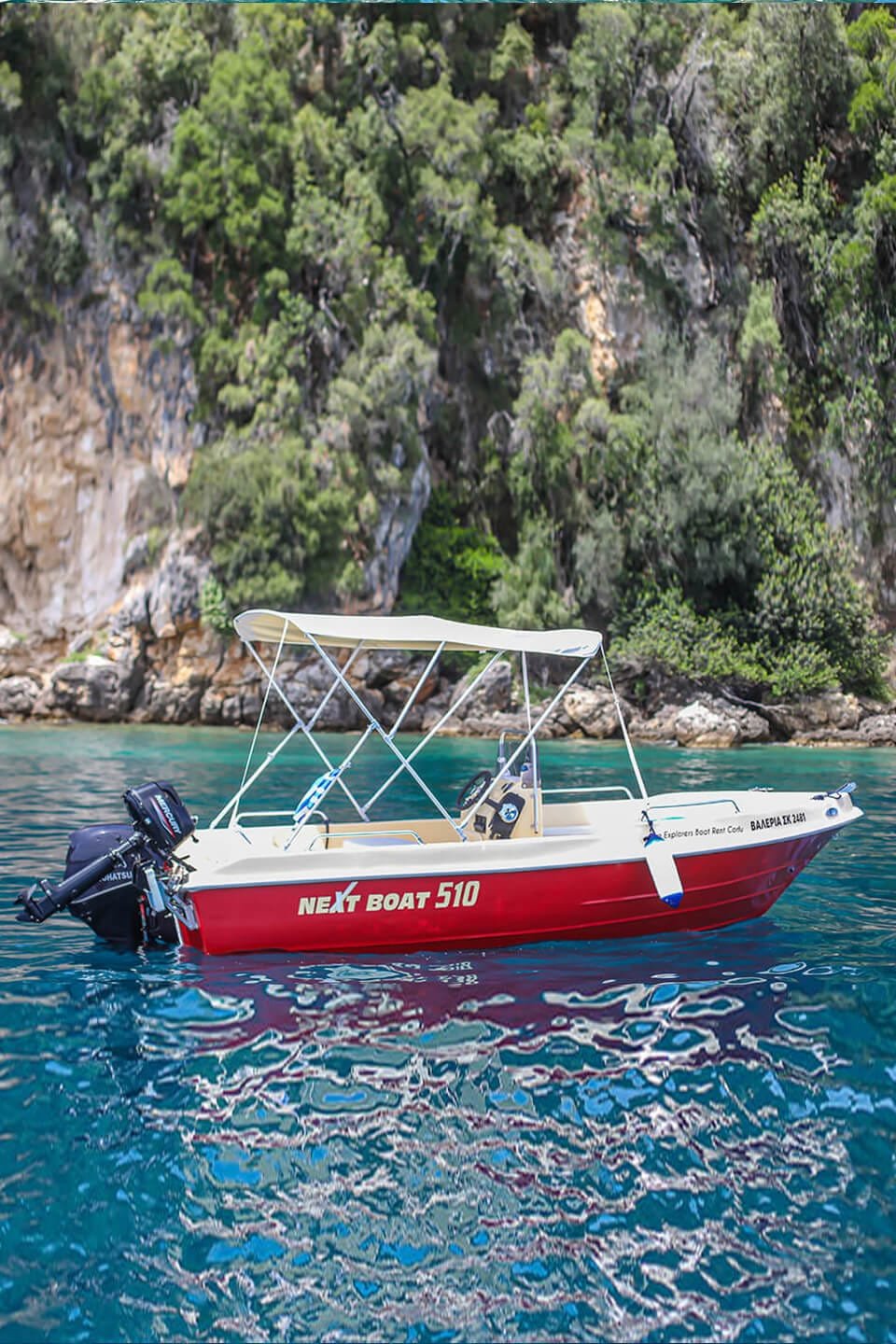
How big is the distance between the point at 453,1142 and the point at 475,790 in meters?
4.60

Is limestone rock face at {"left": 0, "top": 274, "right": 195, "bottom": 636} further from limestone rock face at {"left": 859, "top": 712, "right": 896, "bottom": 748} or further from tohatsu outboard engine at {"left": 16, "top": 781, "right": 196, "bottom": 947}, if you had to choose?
tohatsu outboard engine at {"left": 16, "top": 781, "right": 196, "bottom": 947}

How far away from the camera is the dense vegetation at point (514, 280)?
33375mm

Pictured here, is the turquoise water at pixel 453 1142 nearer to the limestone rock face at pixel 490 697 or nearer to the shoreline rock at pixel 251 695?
the shoreline rock at pixel 251 695

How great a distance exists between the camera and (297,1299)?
13.4 ft

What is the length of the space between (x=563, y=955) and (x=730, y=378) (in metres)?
32.0

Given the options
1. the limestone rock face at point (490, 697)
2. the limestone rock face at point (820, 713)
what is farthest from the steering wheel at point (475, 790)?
the limestone rock face at point (820, 713)

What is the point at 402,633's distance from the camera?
29.9 ft

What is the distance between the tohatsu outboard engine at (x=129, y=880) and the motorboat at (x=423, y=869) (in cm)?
1

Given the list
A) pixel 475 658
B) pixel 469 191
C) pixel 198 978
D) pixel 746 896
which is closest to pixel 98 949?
pixel 198 978

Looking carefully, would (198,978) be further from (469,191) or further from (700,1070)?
(469,191)

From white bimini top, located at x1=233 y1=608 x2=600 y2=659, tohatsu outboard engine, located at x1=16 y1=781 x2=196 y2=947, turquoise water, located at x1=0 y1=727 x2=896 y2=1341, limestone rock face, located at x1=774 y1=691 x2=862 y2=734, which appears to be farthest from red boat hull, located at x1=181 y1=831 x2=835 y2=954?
limestone rock face, located at x1=774 y1=691 x2=862 y2=734

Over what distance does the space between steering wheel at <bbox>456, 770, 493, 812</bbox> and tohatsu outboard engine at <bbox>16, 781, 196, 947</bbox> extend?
253cm

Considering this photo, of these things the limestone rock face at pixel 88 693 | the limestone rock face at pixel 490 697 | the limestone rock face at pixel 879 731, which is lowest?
the limestone rock face at pixel 879 731

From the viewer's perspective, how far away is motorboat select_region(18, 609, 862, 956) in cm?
824
